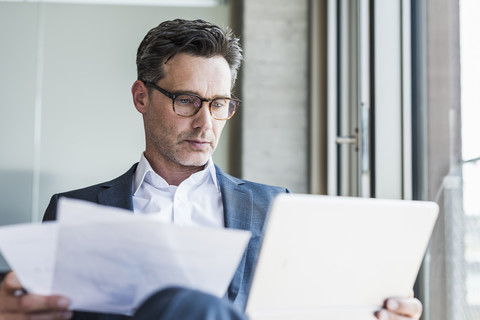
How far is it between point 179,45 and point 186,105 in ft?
0.66

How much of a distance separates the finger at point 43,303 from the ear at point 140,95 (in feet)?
3.10

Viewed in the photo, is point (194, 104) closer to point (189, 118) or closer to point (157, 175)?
point (189, 118)

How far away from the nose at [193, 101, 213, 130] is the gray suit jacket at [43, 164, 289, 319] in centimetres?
18

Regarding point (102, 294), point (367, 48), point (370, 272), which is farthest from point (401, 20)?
point (102, 294)

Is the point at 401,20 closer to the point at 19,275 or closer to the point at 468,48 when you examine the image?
the point at 468,48

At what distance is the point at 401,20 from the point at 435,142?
601 mm

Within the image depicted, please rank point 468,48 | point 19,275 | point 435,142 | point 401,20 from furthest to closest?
1. point 401,20
2. point 435,142
3. point 468,48
4. point 19,275

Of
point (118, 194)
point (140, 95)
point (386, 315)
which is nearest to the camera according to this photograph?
point (386, 315)

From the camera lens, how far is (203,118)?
5.43 feet

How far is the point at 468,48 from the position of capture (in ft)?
5.56

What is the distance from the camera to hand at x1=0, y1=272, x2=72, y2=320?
3.18ft

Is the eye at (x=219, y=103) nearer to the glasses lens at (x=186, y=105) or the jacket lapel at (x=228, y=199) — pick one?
the glasses lens at (x=186, y=105)

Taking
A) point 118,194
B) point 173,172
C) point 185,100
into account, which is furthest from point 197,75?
point 118,194

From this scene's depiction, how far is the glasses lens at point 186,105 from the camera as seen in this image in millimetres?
1677
